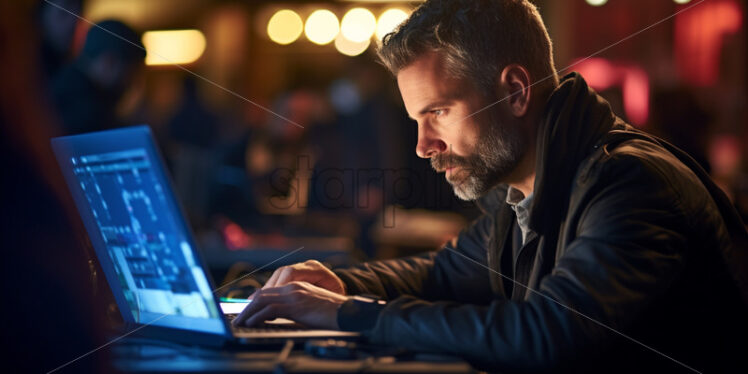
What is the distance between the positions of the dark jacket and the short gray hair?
0.22 metres

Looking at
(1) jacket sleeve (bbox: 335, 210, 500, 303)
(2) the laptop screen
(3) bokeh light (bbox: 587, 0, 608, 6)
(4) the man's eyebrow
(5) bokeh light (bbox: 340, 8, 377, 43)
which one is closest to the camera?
(2) the laptop screen

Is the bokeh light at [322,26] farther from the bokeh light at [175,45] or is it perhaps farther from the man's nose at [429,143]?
the man's nose at [429,143]

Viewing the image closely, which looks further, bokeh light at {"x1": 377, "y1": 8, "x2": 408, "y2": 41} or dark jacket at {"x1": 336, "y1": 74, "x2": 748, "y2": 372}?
bokeh light at {"x1": 377, "y1": 8, "x2": 408, "y2": 41}

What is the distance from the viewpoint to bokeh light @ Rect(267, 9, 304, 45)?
9.84 meters

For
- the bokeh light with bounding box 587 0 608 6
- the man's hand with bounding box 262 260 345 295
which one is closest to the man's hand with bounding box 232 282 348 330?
the man's hand with bounding box 262 260 345 295

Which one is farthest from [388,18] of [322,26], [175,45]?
[175,45]

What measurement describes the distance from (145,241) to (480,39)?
3.17 feet

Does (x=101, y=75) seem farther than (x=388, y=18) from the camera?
No

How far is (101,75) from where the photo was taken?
3107 millimetres

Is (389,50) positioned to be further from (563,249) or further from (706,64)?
(706,64)

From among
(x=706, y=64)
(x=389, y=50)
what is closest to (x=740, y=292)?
(x=389, y=50)

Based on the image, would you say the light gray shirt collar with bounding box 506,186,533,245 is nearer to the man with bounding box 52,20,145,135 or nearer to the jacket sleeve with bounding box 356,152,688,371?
the jacket sleeve with bounding box 356,152,688,371

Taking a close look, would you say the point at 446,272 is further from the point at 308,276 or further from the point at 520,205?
the point at 308,276

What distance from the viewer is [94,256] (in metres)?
1.25
